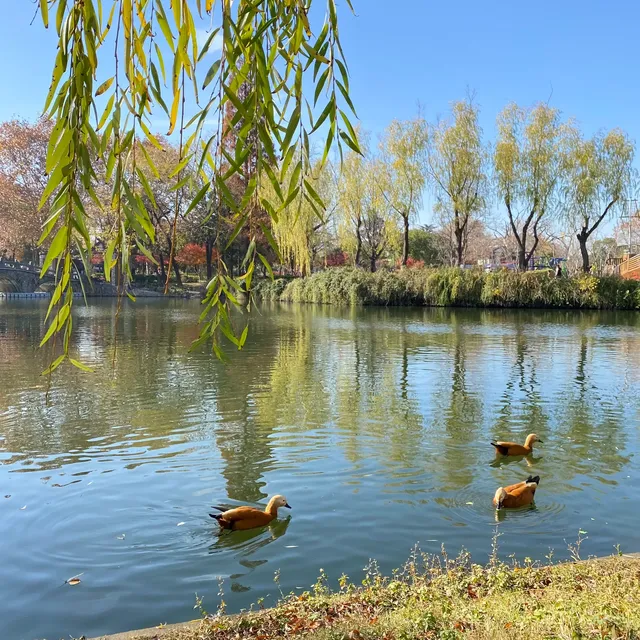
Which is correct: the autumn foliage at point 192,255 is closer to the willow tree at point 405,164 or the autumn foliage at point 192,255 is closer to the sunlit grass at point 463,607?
the willow tree at point 405,164

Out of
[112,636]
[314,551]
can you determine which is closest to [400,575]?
[314,551]

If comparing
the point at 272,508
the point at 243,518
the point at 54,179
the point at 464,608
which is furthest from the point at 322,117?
the point at 272,508

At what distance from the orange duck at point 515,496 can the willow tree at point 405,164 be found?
112 ft

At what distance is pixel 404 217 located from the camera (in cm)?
3991

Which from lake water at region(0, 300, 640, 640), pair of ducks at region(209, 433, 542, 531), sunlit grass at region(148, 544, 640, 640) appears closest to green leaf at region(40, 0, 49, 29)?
sunlit grass at region(148, 544, 640, 640)

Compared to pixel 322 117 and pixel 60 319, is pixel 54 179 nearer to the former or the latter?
pixel 60 319

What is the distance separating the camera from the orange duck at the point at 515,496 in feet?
19.2

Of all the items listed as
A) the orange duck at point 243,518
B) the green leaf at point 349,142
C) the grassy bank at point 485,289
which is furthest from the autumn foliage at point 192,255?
the green leaf at point 349,142

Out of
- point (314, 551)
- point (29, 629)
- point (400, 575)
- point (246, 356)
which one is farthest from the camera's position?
point (246, 356)

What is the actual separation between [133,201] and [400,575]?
347 cm

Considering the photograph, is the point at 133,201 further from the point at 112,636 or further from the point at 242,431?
the point at 242,431

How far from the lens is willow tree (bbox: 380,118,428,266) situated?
38625 millimetres

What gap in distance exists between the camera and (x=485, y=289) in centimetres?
3359

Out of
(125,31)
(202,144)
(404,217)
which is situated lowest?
(202,144)
